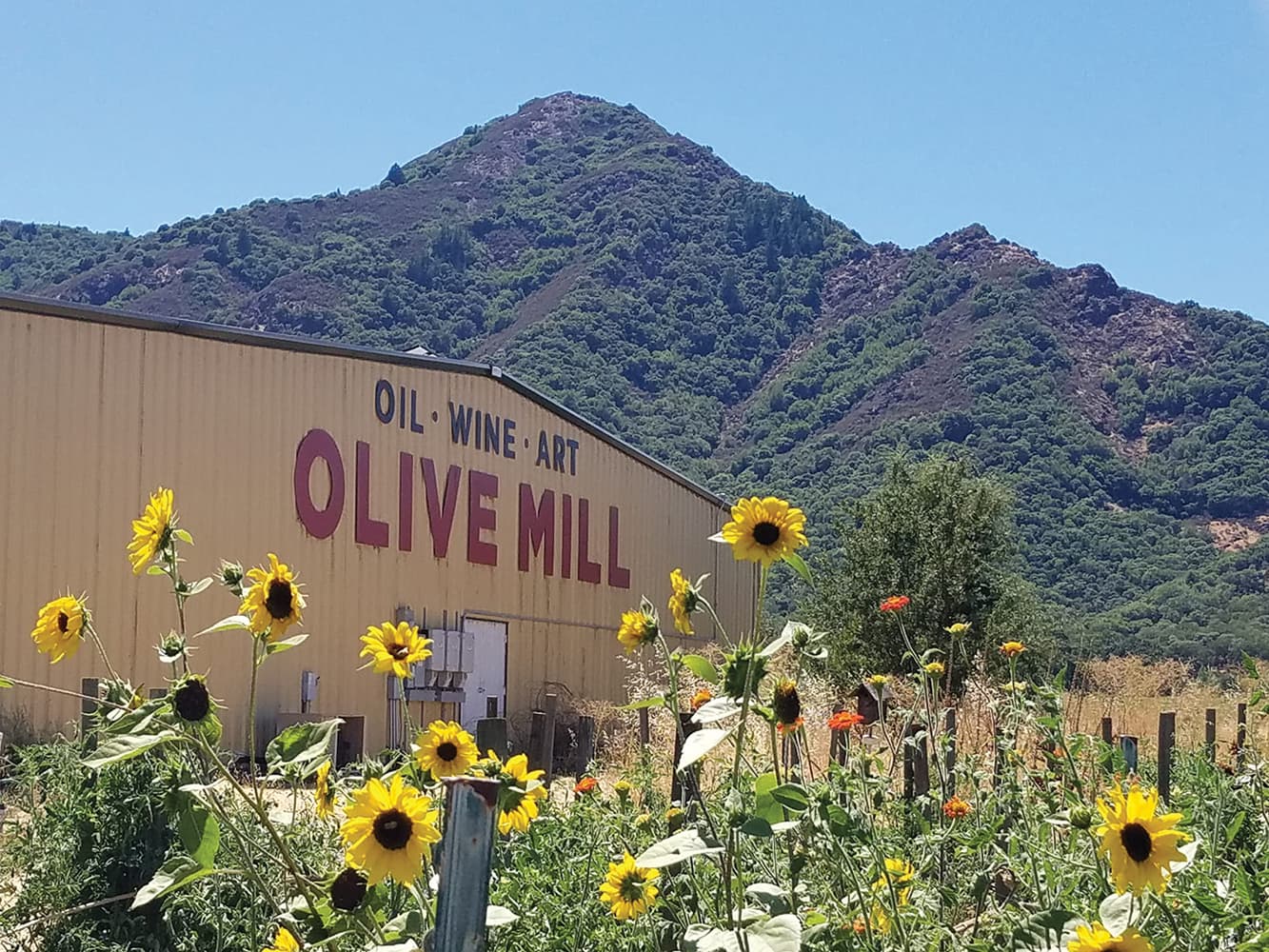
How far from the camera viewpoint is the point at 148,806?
5371mm

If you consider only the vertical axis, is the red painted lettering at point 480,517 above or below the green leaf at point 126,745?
above

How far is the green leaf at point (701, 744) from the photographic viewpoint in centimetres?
238

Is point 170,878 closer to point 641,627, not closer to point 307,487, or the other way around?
point 641,627

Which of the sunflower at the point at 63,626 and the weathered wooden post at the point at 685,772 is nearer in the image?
the sunflower at the point at 63,626

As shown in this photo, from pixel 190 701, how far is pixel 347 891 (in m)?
0.41

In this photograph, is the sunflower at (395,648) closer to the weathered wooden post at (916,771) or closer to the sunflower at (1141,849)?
the sunflower at (1141,849)

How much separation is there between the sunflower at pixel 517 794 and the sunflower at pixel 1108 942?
1.05 m

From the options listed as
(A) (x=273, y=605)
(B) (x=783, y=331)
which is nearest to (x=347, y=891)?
(A) (x=273, y=605)

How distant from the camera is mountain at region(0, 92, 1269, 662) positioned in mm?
59062

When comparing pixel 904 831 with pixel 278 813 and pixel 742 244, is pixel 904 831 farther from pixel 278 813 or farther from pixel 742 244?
pixel 742 244

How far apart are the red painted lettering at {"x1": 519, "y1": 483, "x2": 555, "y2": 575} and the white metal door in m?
1.24

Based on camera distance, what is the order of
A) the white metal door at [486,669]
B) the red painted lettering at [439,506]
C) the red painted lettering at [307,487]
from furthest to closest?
the white metal door at [486,669] < the red painted lettering at [439,506] < the red painted lettering at [307,487]

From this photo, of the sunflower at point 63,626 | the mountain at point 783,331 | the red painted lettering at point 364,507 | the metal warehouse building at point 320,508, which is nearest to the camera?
the sunflower at point 63,626

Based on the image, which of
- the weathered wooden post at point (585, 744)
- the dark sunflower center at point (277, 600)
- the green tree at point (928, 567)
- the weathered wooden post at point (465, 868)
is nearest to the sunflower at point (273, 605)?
the dark sunflower center at point (277, 600)
